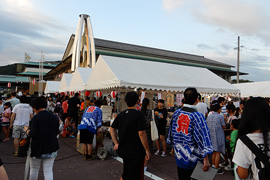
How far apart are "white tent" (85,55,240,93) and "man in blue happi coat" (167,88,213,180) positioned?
451 centimetres

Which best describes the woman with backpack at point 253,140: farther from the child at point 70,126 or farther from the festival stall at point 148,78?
the child at point 70,126

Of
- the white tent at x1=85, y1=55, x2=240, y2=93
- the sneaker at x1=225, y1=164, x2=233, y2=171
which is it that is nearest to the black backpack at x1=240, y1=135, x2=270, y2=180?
the sneaker at x1=225, y1=164, x2=233, y2=171

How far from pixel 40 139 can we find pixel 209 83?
27.9 ft

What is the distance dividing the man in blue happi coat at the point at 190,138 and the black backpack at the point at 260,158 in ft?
3.36

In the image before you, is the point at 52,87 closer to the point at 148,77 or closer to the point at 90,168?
the point at 148,77

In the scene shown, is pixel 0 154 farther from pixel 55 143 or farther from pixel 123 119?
pixel 123 119

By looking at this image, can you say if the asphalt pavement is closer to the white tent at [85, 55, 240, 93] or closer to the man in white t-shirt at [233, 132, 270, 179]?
the white tent at [85, 55, 240, 93]

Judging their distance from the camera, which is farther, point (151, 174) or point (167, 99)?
point (167, 99)

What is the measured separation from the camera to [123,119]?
10.3ft

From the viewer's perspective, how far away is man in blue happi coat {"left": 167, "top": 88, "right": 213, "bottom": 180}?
2668mm

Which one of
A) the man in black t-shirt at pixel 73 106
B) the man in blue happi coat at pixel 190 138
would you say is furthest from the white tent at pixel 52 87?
the man in blue happi coat at pixel 190 138

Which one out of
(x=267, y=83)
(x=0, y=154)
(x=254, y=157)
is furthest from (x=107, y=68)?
(x=267, y=83)

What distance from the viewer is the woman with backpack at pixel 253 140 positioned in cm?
158

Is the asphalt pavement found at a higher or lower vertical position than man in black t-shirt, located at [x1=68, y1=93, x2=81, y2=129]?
lower
